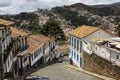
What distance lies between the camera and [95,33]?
5697 centimetres

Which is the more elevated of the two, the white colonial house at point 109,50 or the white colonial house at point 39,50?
the white colonial house at point 109,50

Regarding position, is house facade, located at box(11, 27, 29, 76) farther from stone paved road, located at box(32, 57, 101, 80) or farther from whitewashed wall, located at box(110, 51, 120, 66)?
whitewashed wall, located at box(110, 51, 120, 66)

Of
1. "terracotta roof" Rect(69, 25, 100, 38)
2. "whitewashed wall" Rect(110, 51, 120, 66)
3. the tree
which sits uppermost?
"terracotta roof" Rect(69, 25, 100, 38)

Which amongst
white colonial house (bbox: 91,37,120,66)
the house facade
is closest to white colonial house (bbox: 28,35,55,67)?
the house facade

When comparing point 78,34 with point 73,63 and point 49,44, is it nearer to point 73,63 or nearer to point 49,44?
point 73,63

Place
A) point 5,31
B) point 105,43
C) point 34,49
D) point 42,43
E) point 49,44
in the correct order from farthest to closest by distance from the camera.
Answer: point 49,44, point 42,43, point 34,49, point 105,43, point 5,31

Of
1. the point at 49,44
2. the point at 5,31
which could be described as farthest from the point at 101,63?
the point at 49,44

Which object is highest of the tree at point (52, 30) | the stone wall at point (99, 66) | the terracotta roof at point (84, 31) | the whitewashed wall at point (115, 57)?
the terracotta roof at point (84, 31)

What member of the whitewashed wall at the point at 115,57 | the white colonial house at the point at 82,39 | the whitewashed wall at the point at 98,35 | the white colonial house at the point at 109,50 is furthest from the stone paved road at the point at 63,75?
the whitewashed wall at the point at 98,35

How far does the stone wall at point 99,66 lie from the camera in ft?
131

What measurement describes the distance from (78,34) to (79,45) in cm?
222

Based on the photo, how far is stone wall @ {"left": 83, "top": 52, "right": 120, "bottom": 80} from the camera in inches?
1570

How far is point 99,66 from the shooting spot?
44.6m

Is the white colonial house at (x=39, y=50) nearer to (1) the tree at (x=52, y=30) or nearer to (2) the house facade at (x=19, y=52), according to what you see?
(2) the house facade at (x=19, y=52)
